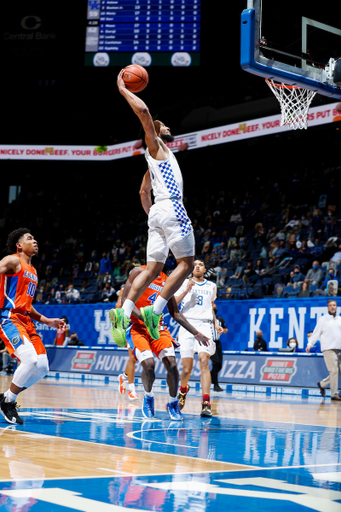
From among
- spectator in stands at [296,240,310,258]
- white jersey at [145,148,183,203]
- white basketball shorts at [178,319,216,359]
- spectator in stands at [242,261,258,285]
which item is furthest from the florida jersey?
spectator in stands at [296,240,310,258]

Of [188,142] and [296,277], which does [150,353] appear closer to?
[296,277]

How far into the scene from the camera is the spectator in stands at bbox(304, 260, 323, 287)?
17234 millimetres


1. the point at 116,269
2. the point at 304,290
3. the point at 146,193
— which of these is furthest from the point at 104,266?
the point at 146,193

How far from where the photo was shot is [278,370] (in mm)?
15086

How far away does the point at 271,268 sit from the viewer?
19469mm

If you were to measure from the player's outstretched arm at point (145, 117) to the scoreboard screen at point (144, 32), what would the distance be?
16452 millimetres

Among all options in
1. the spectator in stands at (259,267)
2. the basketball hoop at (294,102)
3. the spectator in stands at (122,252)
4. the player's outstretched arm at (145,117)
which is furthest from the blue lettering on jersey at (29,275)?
the spectator in stands at (122,252)

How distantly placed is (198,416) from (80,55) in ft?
76.8

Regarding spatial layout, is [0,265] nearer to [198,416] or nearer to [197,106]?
[198,416]

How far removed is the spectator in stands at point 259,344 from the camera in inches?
648

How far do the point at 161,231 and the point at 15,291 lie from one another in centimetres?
213

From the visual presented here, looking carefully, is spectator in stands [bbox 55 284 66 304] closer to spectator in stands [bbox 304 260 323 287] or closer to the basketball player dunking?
spectator in stands [bbox 304 260 323 287]

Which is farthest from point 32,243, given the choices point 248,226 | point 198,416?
point 248,226

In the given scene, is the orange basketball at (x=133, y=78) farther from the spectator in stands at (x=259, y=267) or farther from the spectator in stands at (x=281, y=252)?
the spectator in stands at (x=281, y=252)
